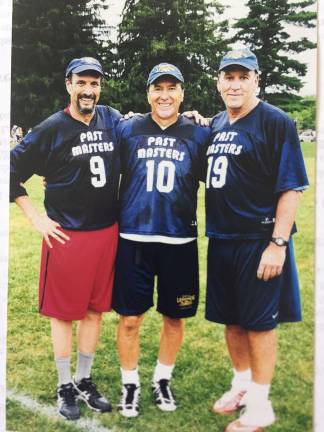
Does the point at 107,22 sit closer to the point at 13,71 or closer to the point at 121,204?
the point at 13,71

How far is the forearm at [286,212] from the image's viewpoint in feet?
8.13

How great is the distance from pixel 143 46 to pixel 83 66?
0.36m

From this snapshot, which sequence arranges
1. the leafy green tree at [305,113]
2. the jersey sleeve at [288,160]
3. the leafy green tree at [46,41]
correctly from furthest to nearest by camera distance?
the leafy green tree at [46,41] < the leafy green tree at [305,113] < the jersey sleeve at [288,160]

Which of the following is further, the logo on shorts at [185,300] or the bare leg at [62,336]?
the bare leg at [62,336]

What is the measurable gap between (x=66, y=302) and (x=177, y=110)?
3.55 feet

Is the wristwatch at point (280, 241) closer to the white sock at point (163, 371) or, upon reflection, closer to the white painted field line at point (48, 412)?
the white sock at point (163, 371)

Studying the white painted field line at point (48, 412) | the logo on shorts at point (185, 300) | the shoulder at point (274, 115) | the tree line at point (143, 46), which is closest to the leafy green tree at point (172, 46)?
the tree line at point (143, 46)

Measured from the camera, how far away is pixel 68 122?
2.68 metres

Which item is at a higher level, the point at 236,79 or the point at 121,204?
the point at 236,79

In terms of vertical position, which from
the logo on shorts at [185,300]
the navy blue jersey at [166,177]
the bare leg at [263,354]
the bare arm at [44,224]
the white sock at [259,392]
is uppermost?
the navy blue jersey at [166,177]

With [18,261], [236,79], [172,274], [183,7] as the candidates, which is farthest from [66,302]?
[183,7]

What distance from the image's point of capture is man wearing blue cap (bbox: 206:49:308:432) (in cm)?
248

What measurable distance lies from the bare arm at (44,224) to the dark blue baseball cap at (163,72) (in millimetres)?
819

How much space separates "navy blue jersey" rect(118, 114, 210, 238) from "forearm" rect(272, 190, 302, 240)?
1.27ft
